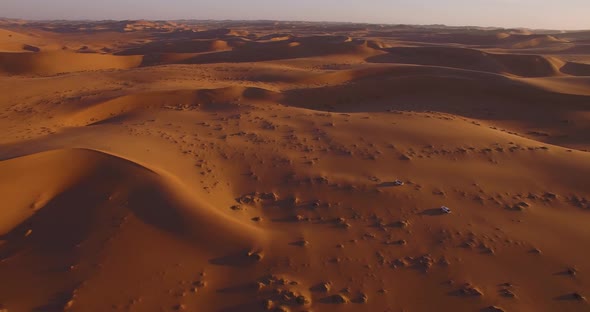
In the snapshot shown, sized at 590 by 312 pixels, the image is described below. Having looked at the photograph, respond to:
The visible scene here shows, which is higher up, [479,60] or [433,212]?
[479,60]

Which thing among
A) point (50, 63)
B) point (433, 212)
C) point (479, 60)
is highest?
point (479, 60)

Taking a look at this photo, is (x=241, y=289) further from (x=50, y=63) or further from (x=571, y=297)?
(x=50, y=63)

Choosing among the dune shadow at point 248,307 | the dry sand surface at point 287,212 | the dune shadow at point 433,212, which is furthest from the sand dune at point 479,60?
the dune shadow at point 248,307

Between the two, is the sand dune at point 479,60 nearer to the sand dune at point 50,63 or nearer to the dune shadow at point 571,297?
the sand dune at point 50,63

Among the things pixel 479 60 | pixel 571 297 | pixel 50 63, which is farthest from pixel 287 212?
pixel 479 60

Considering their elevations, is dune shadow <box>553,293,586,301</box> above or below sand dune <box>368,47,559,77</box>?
below

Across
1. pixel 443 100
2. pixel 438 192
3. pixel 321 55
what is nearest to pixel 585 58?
pixel 321 55

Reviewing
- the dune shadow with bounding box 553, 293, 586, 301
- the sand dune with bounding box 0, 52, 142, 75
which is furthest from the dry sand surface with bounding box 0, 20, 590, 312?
the sand dune with bounding box 0, 52, 142, 75

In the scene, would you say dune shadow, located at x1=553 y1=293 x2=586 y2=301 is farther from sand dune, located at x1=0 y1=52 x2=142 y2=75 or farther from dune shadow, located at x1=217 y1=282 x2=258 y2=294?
sand dune, located at x1=0 y1=52 x2=142 y2=75

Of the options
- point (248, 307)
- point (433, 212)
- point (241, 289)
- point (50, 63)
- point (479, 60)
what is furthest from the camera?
point (479, 60)

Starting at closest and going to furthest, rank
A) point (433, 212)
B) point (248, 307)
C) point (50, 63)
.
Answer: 1. point (248, 307)
2. point (433, 212)
3. point (50, 63)

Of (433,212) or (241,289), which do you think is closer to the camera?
(241,289)

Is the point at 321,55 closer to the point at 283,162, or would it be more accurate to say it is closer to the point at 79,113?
the point at 79,113
